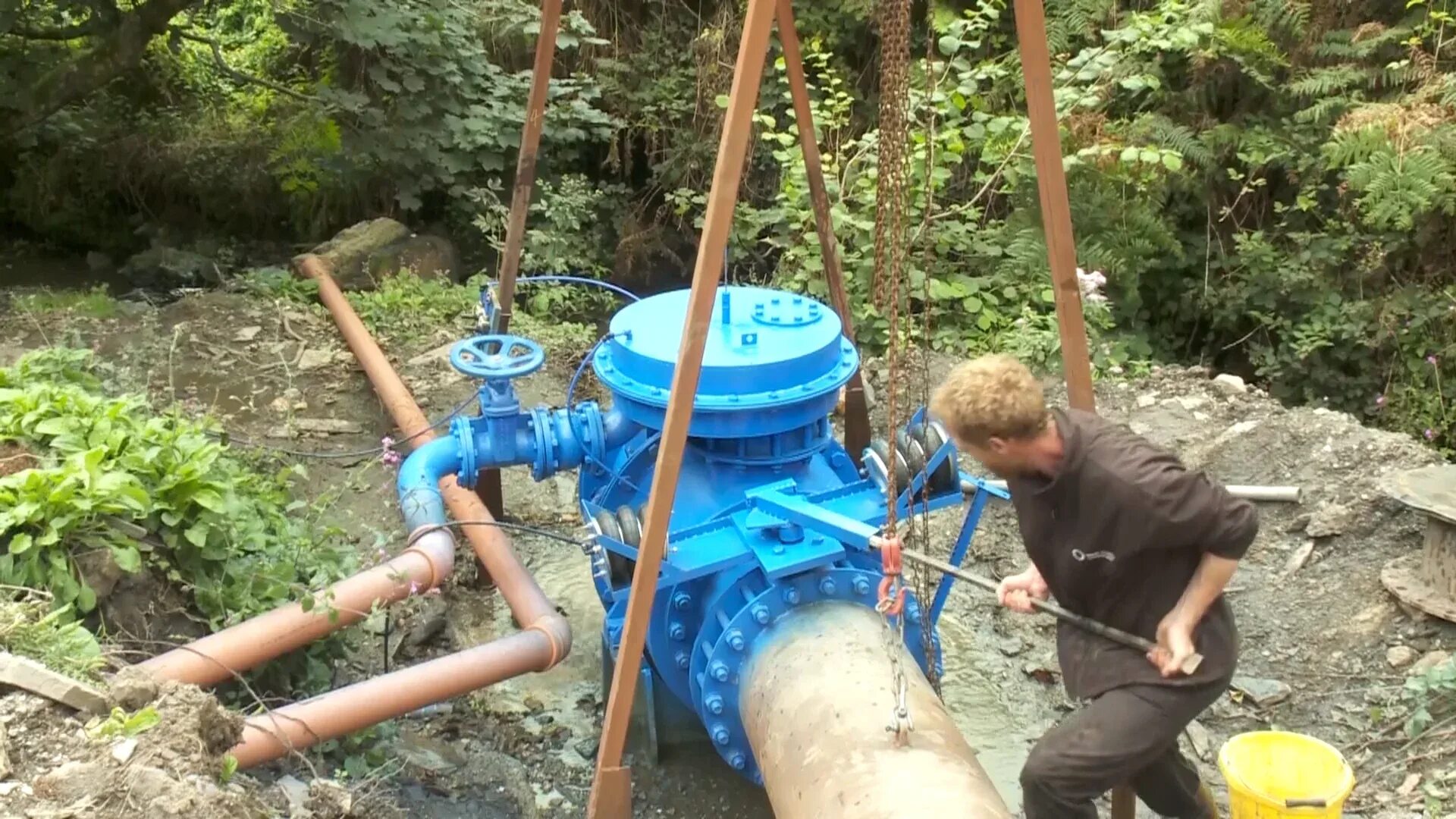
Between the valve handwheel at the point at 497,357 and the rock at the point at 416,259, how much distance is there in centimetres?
370

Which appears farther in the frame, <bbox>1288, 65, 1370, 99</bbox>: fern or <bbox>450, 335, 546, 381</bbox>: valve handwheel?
<bbox>1288, 65, 1370, 99</bbox>: fern

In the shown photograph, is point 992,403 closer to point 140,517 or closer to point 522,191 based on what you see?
point 140,517

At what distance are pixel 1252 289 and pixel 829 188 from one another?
259 cm

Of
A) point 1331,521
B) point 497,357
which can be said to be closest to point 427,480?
point 497,357

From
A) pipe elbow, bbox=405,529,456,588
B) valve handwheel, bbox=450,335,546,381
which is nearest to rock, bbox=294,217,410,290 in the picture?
valve handwheel, bbox=450,335,546,381

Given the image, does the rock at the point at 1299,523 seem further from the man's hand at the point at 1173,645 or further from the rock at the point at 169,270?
the rock at the point at 169,270

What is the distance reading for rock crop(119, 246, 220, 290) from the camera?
321 inches

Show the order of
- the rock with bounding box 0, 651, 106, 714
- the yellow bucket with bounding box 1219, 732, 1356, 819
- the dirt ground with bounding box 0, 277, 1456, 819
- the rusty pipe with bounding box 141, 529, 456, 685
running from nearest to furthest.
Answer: the rock with bounding box 0, 651, 106, 714, the yellow bucket with bounding box 1219, 732, 1356, 819, the dirt ground with bounding box 0, 277, 1456, 819, the rusty pipe with bounding box 141, 529, 456, 685

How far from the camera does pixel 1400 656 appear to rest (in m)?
3.61

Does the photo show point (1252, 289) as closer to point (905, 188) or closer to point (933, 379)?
point (933, 379)

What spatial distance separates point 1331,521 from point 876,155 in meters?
3.07

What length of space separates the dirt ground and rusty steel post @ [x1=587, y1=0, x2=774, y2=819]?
25.6 inches

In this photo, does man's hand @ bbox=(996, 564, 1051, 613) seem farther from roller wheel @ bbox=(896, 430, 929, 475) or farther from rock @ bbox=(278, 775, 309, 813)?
rock @ bbox=(278, 775, 309, 813)

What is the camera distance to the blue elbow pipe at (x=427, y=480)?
11.6 feet
